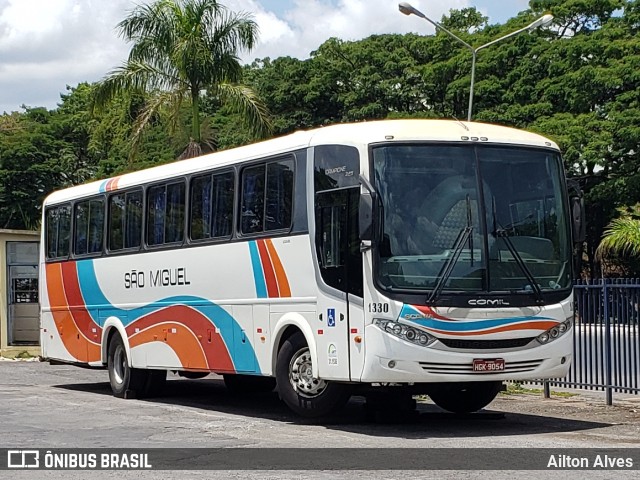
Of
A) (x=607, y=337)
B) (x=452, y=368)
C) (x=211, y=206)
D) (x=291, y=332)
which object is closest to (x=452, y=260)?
(x=452, y=368)

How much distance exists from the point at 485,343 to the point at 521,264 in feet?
3.26

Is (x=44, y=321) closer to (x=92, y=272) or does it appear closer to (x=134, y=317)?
(x=92, y=272)

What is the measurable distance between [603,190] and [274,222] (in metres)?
30.4

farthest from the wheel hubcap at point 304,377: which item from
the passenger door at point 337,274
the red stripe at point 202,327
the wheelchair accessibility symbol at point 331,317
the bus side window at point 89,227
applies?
the bus side window at point 89,227

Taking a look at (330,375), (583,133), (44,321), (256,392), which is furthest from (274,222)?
(583,133)

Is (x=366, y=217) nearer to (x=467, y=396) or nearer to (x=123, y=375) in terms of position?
(x=467, y=396)

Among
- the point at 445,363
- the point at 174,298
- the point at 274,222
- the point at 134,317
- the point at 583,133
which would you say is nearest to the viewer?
the point at 445,363

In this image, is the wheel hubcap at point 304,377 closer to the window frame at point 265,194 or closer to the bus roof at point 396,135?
the window frame at point 265,194

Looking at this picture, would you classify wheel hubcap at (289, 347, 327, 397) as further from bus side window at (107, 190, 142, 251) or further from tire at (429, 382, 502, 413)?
bus side window at (107, 190, 142, 251)

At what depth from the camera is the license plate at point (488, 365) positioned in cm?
1334

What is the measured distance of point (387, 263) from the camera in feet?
43.9

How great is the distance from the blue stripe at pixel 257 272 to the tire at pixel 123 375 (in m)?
4.21

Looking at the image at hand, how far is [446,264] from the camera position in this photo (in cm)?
1334

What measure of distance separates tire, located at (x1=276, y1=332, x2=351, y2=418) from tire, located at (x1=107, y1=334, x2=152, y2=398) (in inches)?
186
